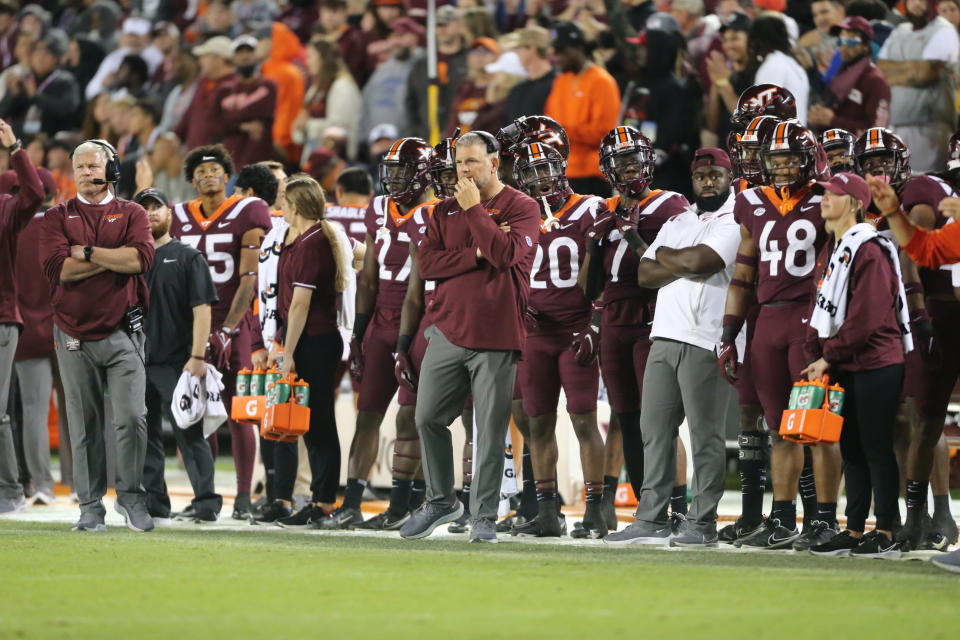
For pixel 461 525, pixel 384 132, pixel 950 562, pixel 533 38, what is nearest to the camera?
pixel 950 562

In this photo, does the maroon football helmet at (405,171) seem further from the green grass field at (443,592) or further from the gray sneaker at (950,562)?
the gray sneaker at (950,562)

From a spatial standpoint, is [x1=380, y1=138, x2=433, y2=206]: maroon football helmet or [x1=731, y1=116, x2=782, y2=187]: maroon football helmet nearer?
[x1=731, y1=116, x2=782, y2=187]: maroon football helmet

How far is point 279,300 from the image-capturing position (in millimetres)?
10102

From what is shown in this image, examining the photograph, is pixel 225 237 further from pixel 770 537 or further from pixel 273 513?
pixel 770 537

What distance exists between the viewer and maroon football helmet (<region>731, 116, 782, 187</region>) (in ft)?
30.0

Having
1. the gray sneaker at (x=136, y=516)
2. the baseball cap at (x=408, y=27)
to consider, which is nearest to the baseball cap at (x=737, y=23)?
the baseball cap at (x=408, y=27)

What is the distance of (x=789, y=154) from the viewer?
842 centimetres

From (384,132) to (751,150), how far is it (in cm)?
610

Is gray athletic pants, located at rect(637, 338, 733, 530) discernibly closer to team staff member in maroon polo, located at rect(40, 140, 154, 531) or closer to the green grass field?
the green grass field

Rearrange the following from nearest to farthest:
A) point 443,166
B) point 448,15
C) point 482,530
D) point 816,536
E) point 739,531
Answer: point 816,536 < point 482,530 < point 739,531 < point 443,166 < point 448,15

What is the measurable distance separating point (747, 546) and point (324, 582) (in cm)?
287

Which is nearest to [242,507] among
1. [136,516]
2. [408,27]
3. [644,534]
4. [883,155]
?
[136,516]

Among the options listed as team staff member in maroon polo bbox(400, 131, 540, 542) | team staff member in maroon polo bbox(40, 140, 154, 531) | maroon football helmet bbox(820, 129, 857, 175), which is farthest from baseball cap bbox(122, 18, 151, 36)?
team staff member in maroon polo bbox(400, 131, 540, 542)

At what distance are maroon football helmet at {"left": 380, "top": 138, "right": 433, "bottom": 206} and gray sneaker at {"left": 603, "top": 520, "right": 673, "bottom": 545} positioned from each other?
249 cm
